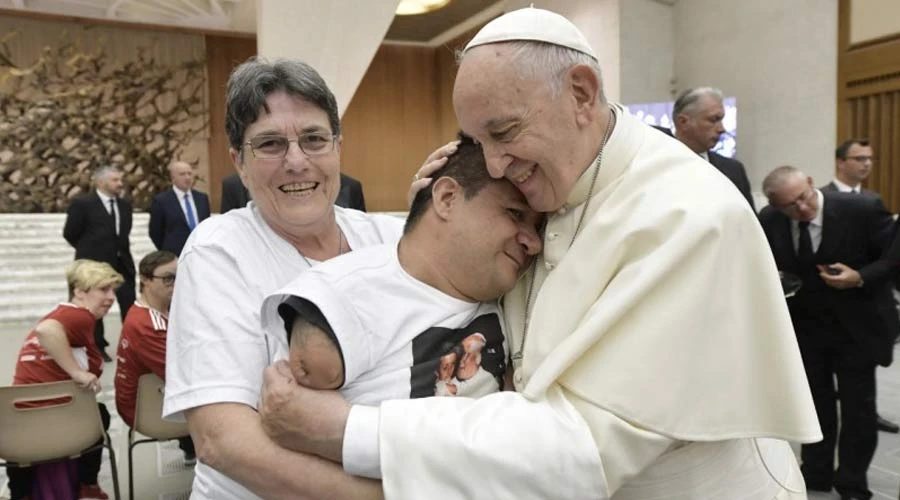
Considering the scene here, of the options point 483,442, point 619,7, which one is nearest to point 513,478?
point 483,442

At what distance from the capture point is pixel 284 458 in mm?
1096

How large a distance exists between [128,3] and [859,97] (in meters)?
12.0

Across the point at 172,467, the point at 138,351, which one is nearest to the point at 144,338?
the point at 138,351

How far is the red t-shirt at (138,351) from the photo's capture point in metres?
3.21

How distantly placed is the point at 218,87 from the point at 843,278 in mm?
15420

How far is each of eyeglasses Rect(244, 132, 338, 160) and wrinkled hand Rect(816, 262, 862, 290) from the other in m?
2.86

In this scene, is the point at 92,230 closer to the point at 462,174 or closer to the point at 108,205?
the point at 108,205

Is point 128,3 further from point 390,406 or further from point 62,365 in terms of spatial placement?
point 390,406

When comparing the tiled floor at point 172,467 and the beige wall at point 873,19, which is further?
the beige wall at point 873,19

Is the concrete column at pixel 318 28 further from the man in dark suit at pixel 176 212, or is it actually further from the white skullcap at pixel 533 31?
the white skullcap at pixel 533 31

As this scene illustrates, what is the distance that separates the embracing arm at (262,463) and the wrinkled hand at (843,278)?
9.97 ft

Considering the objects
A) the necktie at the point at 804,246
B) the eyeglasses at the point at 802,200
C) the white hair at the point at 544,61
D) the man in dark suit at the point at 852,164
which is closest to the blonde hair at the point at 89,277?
the white hair at the point at 544,61

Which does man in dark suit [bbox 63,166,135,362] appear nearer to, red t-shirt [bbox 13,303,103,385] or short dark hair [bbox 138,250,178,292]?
short dark hair [bbox 138,250,178,292]

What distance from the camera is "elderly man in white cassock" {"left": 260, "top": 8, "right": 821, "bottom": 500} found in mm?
1010
